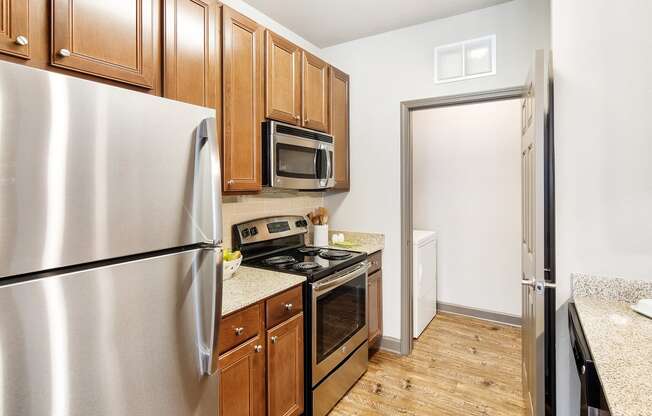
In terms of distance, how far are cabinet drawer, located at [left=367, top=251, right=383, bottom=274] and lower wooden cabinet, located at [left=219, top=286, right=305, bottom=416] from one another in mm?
981

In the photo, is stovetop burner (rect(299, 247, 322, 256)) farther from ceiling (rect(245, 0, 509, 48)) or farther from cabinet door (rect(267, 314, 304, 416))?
ceiling (rect(245, 0, 509, 48))

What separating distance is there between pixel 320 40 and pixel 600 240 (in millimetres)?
2546

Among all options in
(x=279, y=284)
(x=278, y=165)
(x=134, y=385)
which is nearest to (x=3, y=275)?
(x=134, y=385)

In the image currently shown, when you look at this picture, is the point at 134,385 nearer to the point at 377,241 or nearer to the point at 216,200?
the point at 216,200

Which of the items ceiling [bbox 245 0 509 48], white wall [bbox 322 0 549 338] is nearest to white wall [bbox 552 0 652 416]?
white wall [bbox 322 0 549 338]

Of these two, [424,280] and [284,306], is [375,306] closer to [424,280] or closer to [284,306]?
[424,280]

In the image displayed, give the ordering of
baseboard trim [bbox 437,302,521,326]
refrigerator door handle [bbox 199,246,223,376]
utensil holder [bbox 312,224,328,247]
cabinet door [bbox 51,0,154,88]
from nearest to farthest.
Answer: cabinet door [bbox 51,0,154,88]
refrigerator door handle [bbox 199,246,223,376]
utensil holder [bbox 312,224,328,247]
baseboard trim [bbox 437,302,521,326]

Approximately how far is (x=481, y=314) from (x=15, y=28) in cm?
396

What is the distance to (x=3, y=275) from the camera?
781mm

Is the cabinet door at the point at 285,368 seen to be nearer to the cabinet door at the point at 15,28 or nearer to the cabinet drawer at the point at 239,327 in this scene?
the cabinet drawer at the point at 239,327

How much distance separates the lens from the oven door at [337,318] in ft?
6.48

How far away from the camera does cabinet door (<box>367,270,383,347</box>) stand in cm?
272

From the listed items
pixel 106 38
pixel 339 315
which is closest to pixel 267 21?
pixel 106 38

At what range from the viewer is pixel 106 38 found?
4.09ft
